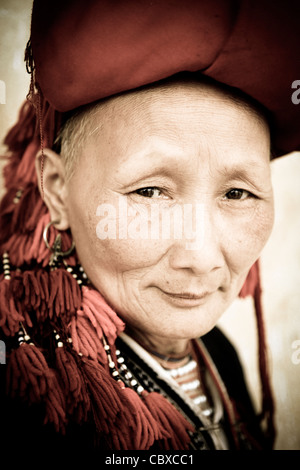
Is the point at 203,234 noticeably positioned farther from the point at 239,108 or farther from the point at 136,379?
the point at 136,379

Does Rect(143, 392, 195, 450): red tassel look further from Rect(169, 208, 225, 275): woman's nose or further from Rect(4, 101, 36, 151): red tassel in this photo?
Rect(4, 101, 36, 151): red tassel

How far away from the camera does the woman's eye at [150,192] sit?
0.87 m

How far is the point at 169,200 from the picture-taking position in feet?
2.83

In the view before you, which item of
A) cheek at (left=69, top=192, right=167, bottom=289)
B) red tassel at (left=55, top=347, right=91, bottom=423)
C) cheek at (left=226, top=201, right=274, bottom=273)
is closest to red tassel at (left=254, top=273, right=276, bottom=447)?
cheek at (left=226, top=201, right=274, bottom=273)

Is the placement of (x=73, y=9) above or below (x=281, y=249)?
above

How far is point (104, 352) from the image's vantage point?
0.89 m

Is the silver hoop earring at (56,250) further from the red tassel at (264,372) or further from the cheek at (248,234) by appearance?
the red tassel at (264,372)

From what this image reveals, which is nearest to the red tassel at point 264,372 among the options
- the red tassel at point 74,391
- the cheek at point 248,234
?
the cheek at point 248,234

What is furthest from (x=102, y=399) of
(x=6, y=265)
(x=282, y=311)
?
(x=282, y=311)

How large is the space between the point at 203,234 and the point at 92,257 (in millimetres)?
265

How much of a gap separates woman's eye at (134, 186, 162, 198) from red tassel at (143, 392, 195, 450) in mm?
468

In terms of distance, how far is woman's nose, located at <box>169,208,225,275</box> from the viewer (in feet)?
2.75
